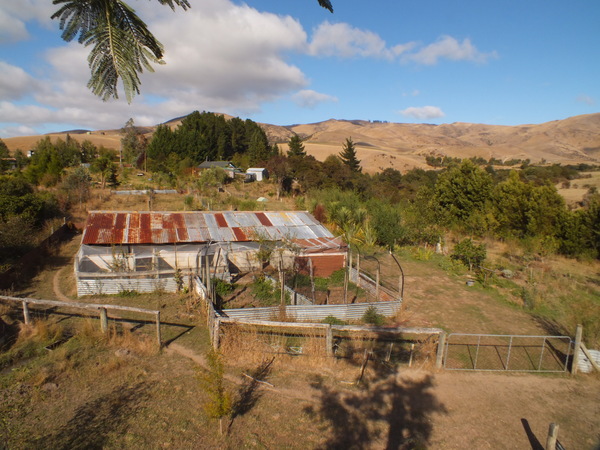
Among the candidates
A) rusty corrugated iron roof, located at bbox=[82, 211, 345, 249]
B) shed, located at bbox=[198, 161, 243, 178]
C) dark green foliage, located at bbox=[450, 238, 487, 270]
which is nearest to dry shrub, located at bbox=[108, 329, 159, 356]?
rusty corrugated iron roof, located at bbox=[82, 211, 345, 249]

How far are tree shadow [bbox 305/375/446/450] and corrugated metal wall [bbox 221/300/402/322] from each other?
122 inches

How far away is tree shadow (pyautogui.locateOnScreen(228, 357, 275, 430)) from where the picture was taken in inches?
268

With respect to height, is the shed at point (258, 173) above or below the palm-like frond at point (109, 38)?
below

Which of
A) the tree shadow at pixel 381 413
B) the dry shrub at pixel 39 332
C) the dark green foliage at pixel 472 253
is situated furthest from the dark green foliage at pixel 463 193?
the dry shrub at pixel 39 332

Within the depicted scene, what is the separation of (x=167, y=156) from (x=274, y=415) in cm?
5522

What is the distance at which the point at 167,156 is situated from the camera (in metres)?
56.0

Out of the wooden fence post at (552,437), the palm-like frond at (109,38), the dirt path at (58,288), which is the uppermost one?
the palm-like frond at (109,38)

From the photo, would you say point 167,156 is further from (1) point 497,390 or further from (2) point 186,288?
(1) point 497,390

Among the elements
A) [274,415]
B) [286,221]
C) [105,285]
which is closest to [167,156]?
[286,221]

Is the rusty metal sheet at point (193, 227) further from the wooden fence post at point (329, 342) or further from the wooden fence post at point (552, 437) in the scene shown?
the wooden fence post at point (552, 437)

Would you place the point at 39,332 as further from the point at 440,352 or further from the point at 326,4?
the point at 326,4

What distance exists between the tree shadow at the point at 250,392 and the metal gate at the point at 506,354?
171 inches

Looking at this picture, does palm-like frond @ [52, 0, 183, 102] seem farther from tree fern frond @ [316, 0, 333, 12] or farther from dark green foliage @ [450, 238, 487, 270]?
dark green foliage @ [450, 238, 487, 270]

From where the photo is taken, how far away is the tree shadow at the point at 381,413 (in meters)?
6.15
